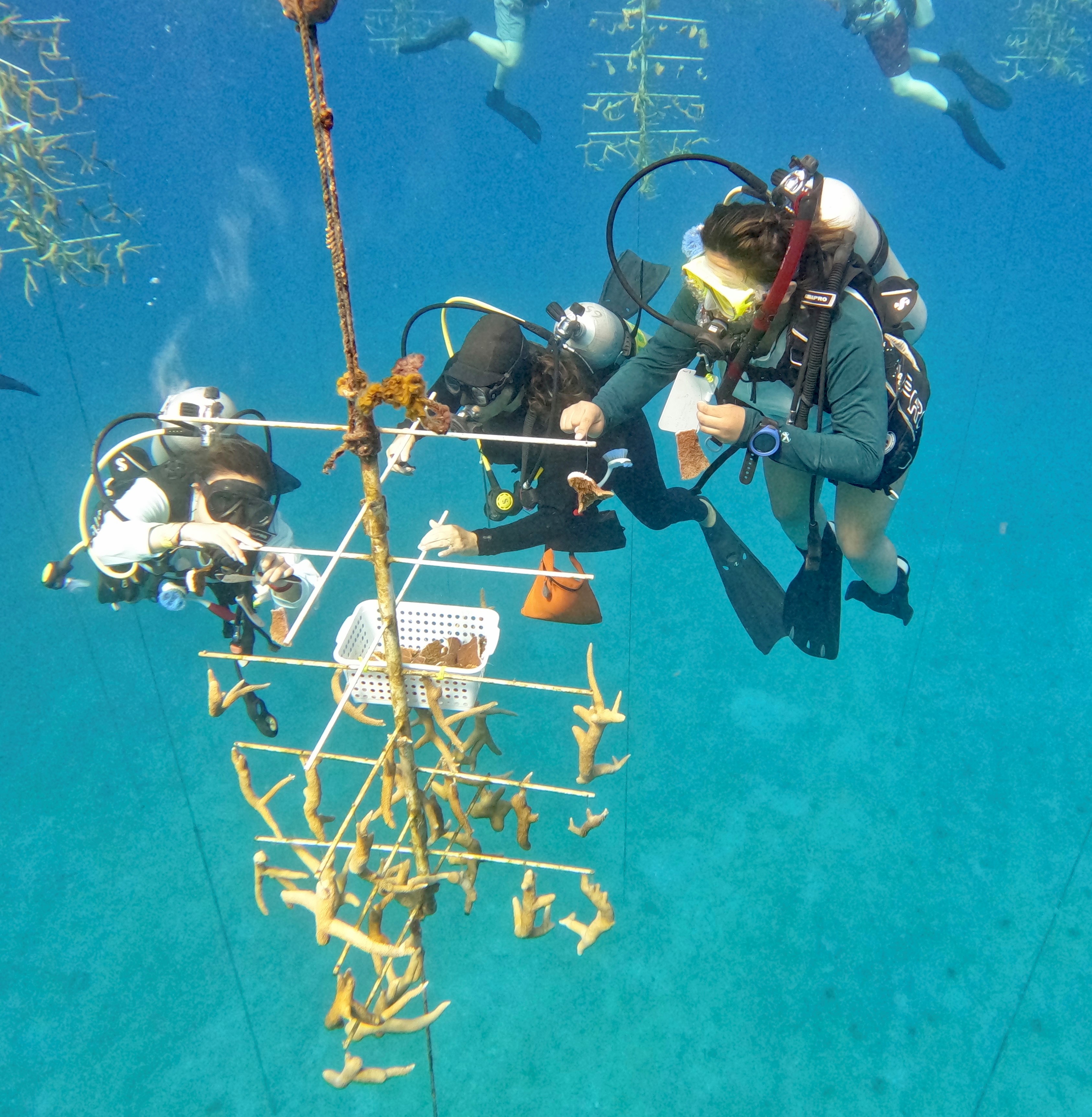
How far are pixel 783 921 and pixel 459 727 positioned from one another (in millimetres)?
3257

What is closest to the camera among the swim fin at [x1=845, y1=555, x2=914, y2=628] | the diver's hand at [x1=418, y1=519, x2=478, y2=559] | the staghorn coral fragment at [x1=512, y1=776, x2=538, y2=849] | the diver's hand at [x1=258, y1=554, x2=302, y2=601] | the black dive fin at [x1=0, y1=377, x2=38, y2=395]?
the staghorn coral fragment at [x1=512, y1=776, x2=538, y2=849]

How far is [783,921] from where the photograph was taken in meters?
4.62

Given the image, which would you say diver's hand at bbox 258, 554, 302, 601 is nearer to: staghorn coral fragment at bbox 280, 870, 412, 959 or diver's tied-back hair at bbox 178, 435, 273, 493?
diver's tied-back hair at bbox 178, 435, 273, 493

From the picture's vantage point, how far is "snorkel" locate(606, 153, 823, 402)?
2.16 m

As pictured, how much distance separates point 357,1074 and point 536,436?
102 inches

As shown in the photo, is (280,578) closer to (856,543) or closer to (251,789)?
Result: (251,789)

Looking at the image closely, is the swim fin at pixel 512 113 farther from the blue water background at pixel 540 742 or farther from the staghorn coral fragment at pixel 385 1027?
the staghorn coral fragment at pixel 385 1027

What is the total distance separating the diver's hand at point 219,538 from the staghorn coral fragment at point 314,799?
0.97 m

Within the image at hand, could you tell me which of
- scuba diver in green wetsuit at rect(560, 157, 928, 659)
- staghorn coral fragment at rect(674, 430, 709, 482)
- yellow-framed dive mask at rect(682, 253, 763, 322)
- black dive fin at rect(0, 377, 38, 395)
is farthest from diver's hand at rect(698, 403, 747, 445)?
black dive fin at rect(0, 377, 38, 395)

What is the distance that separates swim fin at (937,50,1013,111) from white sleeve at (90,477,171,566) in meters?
9.66

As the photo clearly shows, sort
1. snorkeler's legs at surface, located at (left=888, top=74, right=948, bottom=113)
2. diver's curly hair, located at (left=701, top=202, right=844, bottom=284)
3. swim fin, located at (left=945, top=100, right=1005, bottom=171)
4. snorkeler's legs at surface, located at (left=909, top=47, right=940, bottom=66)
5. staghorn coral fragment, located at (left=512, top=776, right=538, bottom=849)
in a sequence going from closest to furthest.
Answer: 1. diver's curly hair, located at (left=701, top=202, right=844, bottom=284)
2. staghorn coral fragment, located at (left=512, top=776, right=538, bottom=849)
3. snorkeler's legs at surface, located at (left=909, top=47, right=940, bottom=66)
4. snorkeler's legs at surface, located at (left=888, top=74, right=948, bottom=113)
5. swim fin, located at (left=945, top=100, right=1005, bottom=171)

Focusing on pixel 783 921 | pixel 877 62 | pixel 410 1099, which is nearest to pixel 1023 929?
pixel 783 921

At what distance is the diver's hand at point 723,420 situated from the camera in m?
2.37

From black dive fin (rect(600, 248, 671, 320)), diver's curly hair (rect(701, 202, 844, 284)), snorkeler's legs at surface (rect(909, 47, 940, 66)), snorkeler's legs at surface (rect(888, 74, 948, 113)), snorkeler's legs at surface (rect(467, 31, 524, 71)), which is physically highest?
snorkeler's legs at surface (rect(467, 31, 524, 71))
